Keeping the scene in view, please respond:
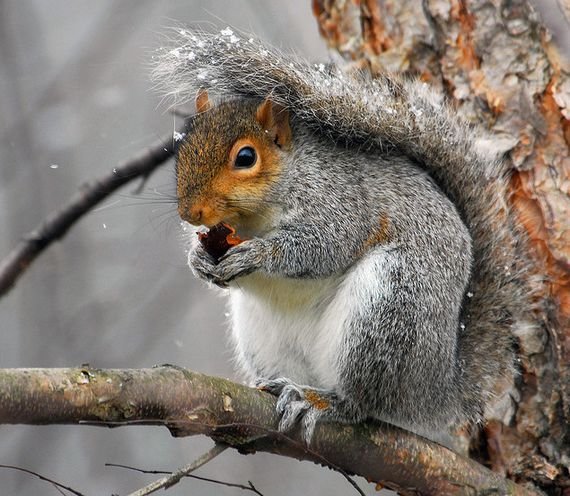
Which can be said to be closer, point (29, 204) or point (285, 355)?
point (285, 355)

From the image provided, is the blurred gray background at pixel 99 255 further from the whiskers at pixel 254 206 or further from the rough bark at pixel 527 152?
the whiskers at pixel 254 206

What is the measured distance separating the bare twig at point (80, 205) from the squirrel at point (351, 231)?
16cm

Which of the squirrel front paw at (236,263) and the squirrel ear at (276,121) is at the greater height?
Answer: the squirrel ear at (276,121)

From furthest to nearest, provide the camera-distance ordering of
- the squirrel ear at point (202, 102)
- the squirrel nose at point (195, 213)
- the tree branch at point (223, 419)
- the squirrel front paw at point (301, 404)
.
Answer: the squirrel ear at point (202, 102) → the squirrel nose at point (195, 213) → the squirrel front paw at point (301, 404) → the tree branch at point (223, 419)

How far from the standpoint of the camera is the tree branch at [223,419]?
1413 millimetres

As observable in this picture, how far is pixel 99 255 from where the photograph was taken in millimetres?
3629

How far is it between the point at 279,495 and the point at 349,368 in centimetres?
213

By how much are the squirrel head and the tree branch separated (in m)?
0.49

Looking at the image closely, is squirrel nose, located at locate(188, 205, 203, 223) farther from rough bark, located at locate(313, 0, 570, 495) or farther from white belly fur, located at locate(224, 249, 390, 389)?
rough bark, located at locate(313, 0, 570, 495)

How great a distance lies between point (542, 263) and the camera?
92.4 inches

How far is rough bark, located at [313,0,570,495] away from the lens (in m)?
2.32

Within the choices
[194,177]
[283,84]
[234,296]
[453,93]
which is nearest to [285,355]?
[234,296]

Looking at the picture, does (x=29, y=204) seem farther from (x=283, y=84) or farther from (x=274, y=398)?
(x=274, y=398)

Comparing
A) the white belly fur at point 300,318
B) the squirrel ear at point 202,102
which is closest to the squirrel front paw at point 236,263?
the white belly fur at point 300,318
